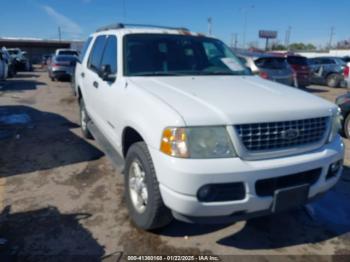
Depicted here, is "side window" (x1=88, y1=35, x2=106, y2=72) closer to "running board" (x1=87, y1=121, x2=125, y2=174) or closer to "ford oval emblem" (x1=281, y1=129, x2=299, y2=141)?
"running board" (x1=87, y1=121, x2=125, y2=174)

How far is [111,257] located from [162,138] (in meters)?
1.18

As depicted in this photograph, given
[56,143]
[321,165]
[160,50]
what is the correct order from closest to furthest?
[321,165] < [160,50] < [56,143]

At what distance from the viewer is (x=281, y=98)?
9.82 ft

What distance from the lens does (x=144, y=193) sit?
10.1ft

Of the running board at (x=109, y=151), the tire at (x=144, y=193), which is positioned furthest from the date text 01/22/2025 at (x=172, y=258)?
the running board at (x=109, y=151)

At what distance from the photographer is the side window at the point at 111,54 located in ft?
12.9

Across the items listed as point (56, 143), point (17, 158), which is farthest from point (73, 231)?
point (56, 143)

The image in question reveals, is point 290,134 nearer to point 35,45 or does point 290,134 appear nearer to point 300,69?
point 300,69

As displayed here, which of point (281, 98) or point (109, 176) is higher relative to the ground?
point (281, 98)

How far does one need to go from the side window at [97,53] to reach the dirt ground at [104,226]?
149cm

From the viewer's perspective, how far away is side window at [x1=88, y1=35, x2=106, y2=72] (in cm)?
477

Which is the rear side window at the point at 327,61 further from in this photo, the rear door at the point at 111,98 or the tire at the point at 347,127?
the rear door at the point at 111,98

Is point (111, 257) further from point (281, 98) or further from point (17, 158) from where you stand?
point (17, 158)

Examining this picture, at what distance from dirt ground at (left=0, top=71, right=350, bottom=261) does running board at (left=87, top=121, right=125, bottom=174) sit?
0.49 m
